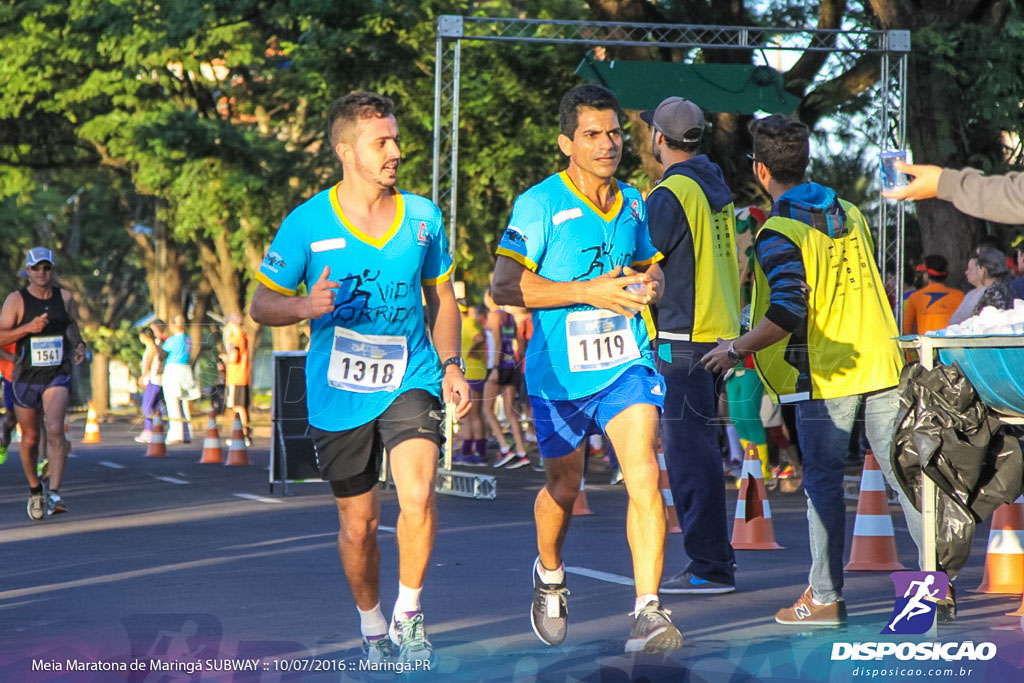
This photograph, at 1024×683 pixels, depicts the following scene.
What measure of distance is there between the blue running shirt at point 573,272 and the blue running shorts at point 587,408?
0.13ft

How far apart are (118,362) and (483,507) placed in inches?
1545

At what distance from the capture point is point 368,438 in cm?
564

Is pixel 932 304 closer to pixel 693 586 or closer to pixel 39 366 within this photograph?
pixel 693 586

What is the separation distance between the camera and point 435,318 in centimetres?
596

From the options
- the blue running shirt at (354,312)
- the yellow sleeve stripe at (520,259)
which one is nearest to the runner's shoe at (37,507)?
the blue running shirt at (354,312)

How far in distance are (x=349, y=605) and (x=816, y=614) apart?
2.15 metres

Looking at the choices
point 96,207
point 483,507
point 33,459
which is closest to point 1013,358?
point 483,507

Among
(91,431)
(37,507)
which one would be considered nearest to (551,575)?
(37,507)

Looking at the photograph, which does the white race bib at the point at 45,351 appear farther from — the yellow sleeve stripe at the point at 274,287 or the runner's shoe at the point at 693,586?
the yellow sleeve stripe at the point at 274,287

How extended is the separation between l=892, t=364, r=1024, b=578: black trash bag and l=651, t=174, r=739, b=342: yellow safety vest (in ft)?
4.97

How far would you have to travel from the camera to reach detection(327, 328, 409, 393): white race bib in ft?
18.5

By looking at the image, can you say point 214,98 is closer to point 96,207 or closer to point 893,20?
point 96,207

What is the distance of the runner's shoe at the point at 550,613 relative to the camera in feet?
19.8

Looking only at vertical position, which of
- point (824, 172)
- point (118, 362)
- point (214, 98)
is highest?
point (214, 98)
